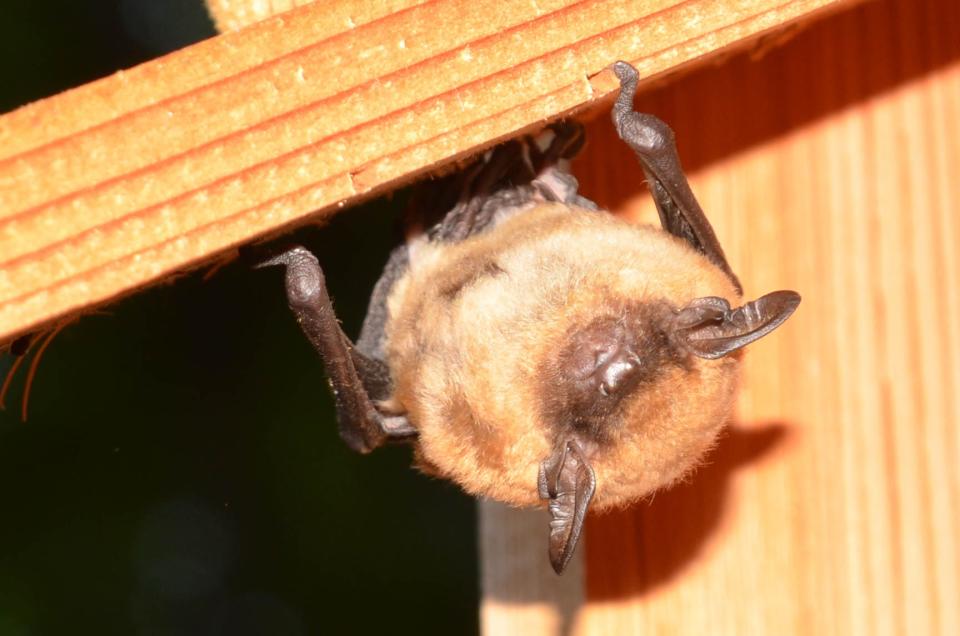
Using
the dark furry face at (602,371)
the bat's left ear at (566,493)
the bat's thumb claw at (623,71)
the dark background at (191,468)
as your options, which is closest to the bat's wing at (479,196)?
the dark furry face at (602,371)

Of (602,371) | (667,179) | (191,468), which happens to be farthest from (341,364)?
(191,468)

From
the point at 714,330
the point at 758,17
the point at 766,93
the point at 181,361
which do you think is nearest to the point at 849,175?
the point at 766,93

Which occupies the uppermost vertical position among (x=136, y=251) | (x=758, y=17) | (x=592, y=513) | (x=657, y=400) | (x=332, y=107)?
(x=758, y=17)

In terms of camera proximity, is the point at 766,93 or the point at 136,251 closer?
the point at 136,251

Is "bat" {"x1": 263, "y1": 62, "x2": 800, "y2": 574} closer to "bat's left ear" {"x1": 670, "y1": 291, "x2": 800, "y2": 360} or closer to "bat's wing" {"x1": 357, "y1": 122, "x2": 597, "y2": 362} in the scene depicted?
"bat's left ear" {"x1": 670, "y1": 291, "x2": 800, "y2": 360}

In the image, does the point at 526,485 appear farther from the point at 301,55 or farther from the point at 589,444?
the point at 301,55
